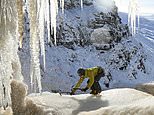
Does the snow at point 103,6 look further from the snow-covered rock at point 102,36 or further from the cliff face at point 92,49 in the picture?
the snow-covered rock at point 102,36

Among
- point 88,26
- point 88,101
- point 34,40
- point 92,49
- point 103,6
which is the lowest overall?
point 92,49

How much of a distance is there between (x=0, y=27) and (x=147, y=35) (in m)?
31.8

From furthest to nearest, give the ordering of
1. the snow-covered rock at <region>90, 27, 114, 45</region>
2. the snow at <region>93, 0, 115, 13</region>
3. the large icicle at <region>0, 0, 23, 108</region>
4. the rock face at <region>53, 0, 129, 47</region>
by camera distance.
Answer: the snow at <region>93, 0, 115, 13</region> < the snow-covered rock at <region>90, 27, 114, 45</region> < the rock face at <region>53, 0, 129, 47</region> < the large icicle at <region>0, 0, 23, 108</region>

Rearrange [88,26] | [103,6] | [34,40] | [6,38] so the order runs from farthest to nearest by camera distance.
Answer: [103,6] < [88,26] < [34,40] < [6,38]

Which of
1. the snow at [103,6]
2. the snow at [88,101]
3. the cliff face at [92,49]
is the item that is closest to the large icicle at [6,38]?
the snow at [88,101]

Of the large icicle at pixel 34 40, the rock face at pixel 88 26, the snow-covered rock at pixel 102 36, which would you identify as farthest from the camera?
the snow-covered rock at pixel 102 36

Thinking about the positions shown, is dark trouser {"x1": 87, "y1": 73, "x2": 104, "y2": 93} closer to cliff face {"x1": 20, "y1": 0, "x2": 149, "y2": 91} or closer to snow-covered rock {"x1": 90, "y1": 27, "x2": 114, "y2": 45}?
cliff face {"x1": 20, "y1": 0, "x2": 149, "y2": 91}

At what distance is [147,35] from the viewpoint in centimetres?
3306

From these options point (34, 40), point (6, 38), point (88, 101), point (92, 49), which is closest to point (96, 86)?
point (88, 101)

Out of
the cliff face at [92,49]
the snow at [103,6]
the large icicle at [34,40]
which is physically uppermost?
the snow at [103,6]

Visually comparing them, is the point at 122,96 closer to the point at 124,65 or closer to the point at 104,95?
the point at 104,95

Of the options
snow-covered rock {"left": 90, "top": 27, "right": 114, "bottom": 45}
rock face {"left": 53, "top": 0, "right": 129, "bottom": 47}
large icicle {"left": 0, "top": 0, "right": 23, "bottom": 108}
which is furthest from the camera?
snow-covered rock {"left": 90, "top": 27, "right": 114, "bottom": 45}

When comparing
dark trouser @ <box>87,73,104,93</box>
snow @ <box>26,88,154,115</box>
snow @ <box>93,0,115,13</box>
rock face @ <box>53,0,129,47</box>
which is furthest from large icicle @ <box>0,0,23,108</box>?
snow @ <box>93,0,115,13</box>

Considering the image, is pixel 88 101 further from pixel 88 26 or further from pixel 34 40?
pixel 88 26
